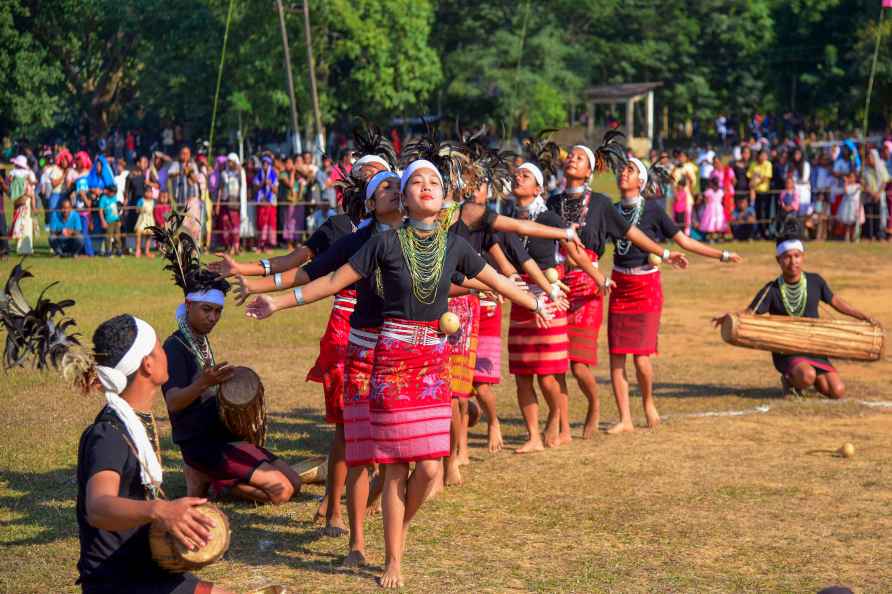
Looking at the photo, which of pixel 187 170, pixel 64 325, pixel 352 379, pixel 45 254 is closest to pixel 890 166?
pixel 187 170

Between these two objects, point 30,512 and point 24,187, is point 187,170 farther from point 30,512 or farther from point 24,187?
point 30,512

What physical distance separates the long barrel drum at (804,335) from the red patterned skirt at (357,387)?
5.70 metres

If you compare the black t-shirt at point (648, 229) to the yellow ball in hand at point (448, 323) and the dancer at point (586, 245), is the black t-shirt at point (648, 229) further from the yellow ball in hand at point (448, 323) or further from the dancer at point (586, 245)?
the yellow ball in hand at point (448, 323)

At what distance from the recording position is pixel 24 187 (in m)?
24.7

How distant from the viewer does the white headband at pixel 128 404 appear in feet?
15.6

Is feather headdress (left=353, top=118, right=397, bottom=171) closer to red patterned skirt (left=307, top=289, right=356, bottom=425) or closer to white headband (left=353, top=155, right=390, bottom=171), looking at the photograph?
white headband (left=353, top=155, right=390, bottom=171)

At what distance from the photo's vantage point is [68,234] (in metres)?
23.9

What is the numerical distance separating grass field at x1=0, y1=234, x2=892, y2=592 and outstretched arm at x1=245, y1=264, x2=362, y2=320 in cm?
144

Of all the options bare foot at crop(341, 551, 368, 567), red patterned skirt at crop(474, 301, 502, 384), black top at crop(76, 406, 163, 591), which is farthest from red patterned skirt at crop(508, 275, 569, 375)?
black top at crop(76, 406, 163, 591)

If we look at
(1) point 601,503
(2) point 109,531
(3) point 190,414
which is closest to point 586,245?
(1) point 601,503

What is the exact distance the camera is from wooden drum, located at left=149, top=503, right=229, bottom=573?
4703 mm

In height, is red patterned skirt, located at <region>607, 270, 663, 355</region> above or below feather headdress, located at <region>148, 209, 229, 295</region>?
below

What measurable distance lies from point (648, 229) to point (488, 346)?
2.07 metres

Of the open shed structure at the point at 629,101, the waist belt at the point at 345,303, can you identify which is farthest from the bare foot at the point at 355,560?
the open shed structure at the point at 629,101
